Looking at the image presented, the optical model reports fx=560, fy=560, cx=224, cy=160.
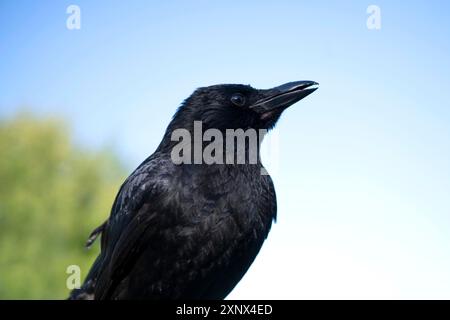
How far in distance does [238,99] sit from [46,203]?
16472mm

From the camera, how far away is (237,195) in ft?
16.8

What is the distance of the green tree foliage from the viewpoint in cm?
1812

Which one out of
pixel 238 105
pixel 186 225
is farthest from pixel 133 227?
pixel 238 105

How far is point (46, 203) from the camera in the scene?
2081cm

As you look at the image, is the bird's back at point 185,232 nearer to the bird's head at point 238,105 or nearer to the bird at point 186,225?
the bird at point 186,225

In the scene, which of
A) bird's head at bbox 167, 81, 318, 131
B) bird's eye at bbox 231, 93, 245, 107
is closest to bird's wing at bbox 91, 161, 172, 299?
bird's head at bbox 167, 81, 318, 131

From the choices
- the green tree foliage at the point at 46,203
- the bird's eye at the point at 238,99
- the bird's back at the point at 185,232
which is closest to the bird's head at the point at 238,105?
the bird's eye at the point at 238,99

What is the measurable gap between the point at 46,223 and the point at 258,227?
16.6 m

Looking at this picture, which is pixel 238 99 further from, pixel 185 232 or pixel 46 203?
pixel 46 203

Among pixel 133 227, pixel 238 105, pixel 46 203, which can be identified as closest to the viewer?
pixel 133 227

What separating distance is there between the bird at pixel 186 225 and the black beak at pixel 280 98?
14 centimetres

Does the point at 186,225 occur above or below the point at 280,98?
below

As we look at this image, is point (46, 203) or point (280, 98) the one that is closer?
point (280, 98)

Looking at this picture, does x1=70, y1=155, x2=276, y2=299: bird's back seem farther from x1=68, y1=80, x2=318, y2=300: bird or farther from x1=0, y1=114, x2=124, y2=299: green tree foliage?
x1=0, y1=114, x2=124, y2=299: green tree foliage
